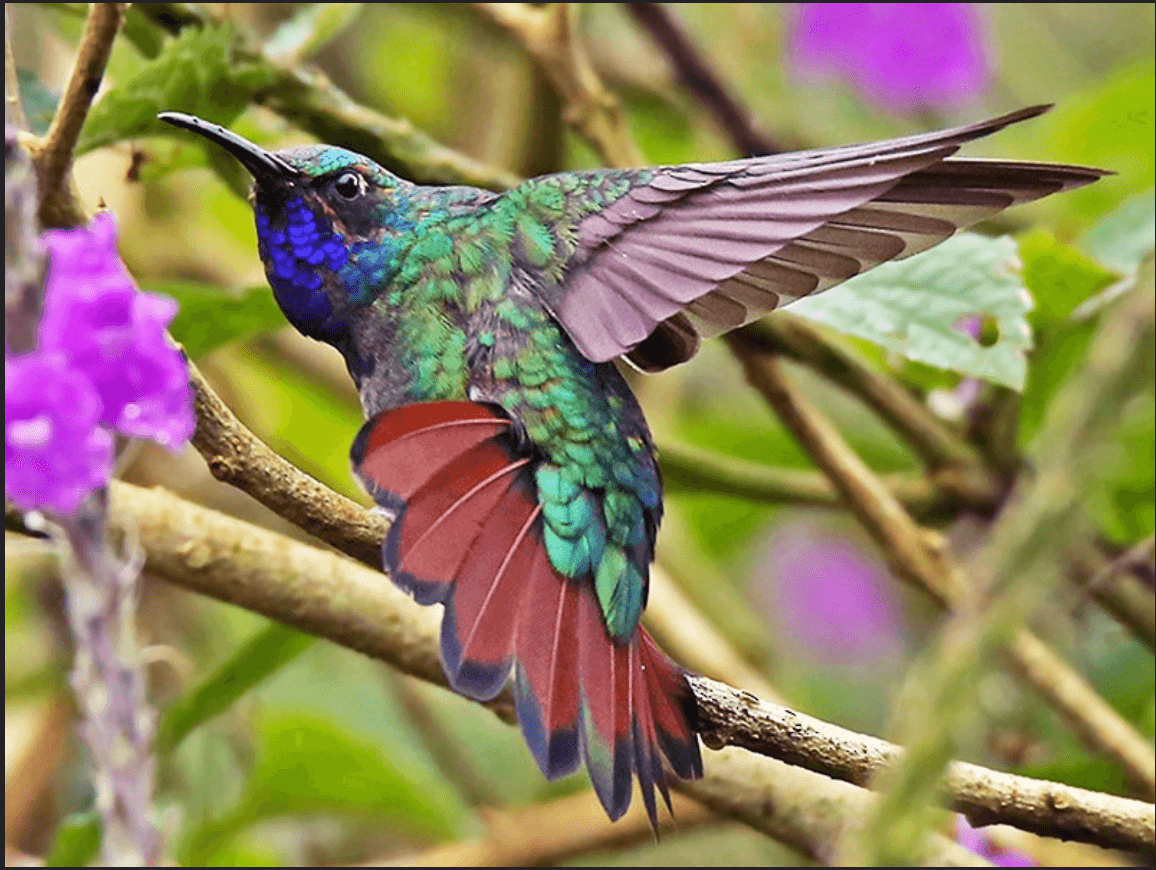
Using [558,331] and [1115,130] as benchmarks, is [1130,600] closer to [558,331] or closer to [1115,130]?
[1115,130]

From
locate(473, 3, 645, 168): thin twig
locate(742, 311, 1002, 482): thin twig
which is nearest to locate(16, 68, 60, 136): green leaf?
locate(473, 3, 645, 168): thin twig

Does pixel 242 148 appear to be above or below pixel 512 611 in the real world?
above

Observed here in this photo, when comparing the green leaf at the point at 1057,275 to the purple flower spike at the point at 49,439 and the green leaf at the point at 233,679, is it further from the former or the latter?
the purple flower spike at the point at 49,439

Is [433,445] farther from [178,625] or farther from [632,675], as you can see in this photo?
[178,625]

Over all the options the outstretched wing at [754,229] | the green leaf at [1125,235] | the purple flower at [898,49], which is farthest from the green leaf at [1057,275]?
the purple flower at [898,49]

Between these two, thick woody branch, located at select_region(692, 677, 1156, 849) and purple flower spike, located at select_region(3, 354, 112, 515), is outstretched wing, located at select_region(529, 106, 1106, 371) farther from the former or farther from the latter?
purple flower spike, located at select_region(3, 354, 112, 515)

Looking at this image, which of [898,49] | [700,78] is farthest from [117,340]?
[898,49]
